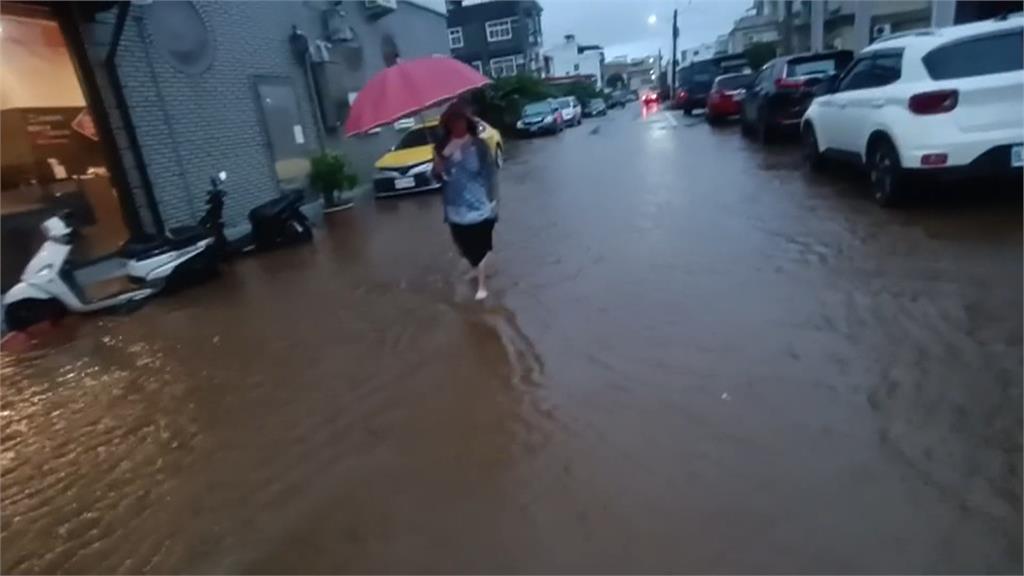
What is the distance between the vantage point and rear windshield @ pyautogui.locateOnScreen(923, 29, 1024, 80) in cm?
595

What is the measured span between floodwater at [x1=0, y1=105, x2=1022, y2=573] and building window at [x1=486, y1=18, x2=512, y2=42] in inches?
1925

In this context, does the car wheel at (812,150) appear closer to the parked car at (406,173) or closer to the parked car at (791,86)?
the parked car at (791,86)

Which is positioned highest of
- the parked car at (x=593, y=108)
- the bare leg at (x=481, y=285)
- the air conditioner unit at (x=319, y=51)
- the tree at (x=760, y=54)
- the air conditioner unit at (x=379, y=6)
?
the air conditioner unit at (x=379, y=6)

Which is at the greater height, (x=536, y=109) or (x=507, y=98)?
(x=507, y=98)

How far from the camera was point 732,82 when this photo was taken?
68.1ft

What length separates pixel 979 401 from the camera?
10.8ft

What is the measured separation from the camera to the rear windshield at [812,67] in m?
12.8

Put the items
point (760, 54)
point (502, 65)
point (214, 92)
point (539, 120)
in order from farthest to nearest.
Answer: point (502, 65) → point (760, 54) → point (539, 120) → point (214, 92)

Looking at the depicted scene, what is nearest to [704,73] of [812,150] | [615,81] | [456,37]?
[812,150]

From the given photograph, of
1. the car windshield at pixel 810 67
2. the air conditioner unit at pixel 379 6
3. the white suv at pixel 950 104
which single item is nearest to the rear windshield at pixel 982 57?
the white suv at pixel 950 104

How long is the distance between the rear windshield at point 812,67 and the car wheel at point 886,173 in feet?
20.6

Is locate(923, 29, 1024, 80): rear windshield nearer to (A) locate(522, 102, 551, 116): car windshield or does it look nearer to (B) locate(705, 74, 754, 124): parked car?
(B) locate(705, 74, 754, 124): parked car

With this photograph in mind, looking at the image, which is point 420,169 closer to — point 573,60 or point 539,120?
point 539,120

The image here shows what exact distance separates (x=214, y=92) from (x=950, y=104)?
32.6 ft
